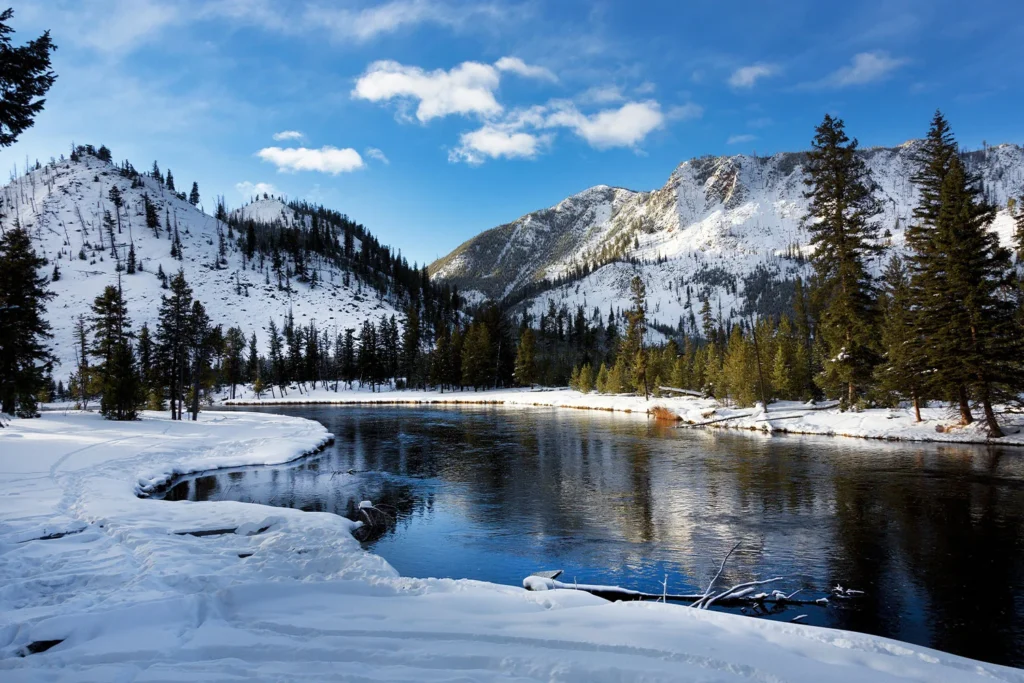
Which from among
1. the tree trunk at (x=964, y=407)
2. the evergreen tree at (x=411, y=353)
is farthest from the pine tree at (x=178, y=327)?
the evergreen tree at (x=411, y=353)

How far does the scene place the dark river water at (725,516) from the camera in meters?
10.3

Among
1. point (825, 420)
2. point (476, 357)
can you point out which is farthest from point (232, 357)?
point (825, 420)

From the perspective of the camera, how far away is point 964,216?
25.9 m

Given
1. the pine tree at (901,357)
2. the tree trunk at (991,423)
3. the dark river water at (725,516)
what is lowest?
the dark river water at (725,516)

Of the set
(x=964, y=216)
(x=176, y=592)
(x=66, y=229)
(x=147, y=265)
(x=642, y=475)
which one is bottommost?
(x=642, y=475)

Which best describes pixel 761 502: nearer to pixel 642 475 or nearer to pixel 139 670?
pixel 642 475

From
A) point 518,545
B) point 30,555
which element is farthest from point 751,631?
point 30,555

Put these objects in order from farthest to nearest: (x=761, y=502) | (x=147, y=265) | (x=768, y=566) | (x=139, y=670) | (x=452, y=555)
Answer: (x=147, y=265) → (x=761, y=502) → (x=452, y=555) → (x=768, y=566) → (x=139, y=670)

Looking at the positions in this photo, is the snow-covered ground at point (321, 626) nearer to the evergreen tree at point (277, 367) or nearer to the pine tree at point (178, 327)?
the pine tree at point (178, 327)

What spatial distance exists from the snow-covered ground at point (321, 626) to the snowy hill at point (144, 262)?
128 meters

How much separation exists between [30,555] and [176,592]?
367 cm

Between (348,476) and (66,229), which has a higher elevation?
(66,229)

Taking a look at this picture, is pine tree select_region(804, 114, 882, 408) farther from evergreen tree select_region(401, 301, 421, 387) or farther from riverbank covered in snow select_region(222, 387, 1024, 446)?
evergreen tree select_region(401, 301, 421, 387)

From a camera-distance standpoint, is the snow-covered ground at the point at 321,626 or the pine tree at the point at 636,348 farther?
the pine tree at the point at 636,348
